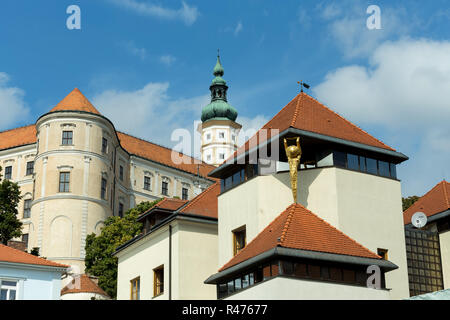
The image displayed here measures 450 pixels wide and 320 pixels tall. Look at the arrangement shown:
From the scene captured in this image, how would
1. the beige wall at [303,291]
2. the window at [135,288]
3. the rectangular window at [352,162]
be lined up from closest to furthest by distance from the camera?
1. the beige wall at [303,291]
2. the rectangular window at [352,162]
3. the window at [135,288]

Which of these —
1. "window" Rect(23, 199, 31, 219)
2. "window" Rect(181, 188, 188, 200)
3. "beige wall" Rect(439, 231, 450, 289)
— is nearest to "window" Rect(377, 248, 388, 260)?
"beige wall" Rect(439, 231, 450, 289)

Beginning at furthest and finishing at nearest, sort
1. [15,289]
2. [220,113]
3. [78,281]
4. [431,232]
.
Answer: [220,113] → [78,281] → [15,289] → [431,232]

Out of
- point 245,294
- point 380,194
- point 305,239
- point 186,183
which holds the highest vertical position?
point 186,183

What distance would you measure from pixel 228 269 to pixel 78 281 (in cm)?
3412

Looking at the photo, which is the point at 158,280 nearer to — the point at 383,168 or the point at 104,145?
the point at 383,168

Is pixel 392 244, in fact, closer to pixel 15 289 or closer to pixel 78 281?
pixel 15 289

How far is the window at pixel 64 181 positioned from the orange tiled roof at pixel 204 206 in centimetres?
3984

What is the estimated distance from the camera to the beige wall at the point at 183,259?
33.1m

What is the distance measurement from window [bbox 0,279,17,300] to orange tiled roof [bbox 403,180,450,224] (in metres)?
18.5

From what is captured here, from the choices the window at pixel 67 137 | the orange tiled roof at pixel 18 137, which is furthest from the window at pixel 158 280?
the orange tiled roof at pixel 18 137

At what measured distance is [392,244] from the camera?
3038cm

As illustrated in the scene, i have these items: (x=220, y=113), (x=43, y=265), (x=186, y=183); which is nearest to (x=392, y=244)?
(x=43, y=265)

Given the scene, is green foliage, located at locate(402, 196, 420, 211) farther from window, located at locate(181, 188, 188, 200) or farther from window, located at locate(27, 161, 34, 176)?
window, located at locate(181, 188, 188, 200)

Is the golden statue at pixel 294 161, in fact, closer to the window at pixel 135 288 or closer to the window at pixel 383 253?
the window at pixel 383 253
